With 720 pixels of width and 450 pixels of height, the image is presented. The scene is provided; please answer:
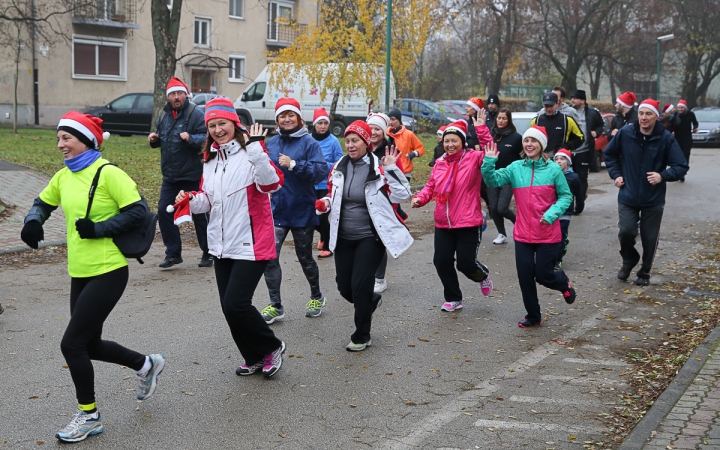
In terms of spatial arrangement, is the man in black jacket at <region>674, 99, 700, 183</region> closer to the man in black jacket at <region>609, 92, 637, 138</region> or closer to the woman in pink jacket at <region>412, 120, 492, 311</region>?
the man in black jacket at <region>609, 92, 637, 138</region>

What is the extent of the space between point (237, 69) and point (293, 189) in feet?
120

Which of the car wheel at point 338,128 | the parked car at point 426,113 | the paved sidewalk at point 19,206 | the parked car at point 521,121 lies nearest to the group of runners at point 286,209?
the paved sidewalk at point 19,206

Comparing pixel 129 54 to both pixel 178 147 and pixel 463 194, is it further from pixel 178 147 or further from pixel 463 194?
pixel 463 194

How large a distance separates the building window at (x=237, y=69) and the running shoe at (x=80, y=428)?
126 ft

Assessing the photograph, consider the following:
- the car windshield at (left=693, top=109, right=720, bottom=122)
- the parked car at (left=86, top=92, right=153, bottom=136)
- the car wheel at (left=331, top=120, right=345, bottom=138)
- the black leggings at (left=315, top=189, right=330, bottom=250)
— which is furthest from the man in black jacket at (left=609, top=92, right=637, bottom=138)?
the car windshield at (left=693, top=109, right=720, bottom=122)

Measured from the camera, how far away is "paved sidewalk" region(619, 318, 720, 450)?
475 centimetres

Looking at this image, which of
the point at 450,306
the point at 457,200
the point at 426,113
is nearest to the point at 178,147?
the point at 457,200

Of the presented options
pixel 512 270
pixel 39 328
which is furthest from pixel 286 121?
pixel 512 270

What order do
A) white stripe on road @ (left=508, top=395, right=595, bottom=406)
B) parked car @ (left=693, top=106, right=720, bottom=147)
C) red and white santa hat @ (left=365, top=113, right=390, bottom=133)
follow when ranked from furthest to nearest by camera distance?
1. parked car @ (left=693, top=106, right=720, bottom=147)
2. red and white santa hat @ (left=365, top=113, right=390, bottom=133)
3. white stripe on road @ (left=508, top=395, right=595, bottom=406)

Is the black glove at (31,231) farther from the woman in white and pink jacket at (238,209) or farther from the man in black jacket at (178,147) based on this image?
the man in black jacket at (178,147)

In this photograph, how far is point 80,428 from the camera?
4695 mm

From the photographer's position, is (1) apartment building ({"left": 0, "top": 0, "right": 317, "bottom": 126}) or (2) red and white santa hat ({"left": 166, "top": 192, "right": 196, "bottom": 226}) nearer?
(2) red and white santa hat ({"left": 166, "top": 192, "right": 196, "bottom": 226})

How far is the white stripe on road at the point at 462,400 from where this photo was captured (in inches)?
190

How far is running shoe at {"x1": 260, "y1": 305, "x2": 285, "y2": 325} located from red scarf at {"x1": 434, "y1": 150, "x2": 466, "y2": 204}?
Result: 173 centimetres
